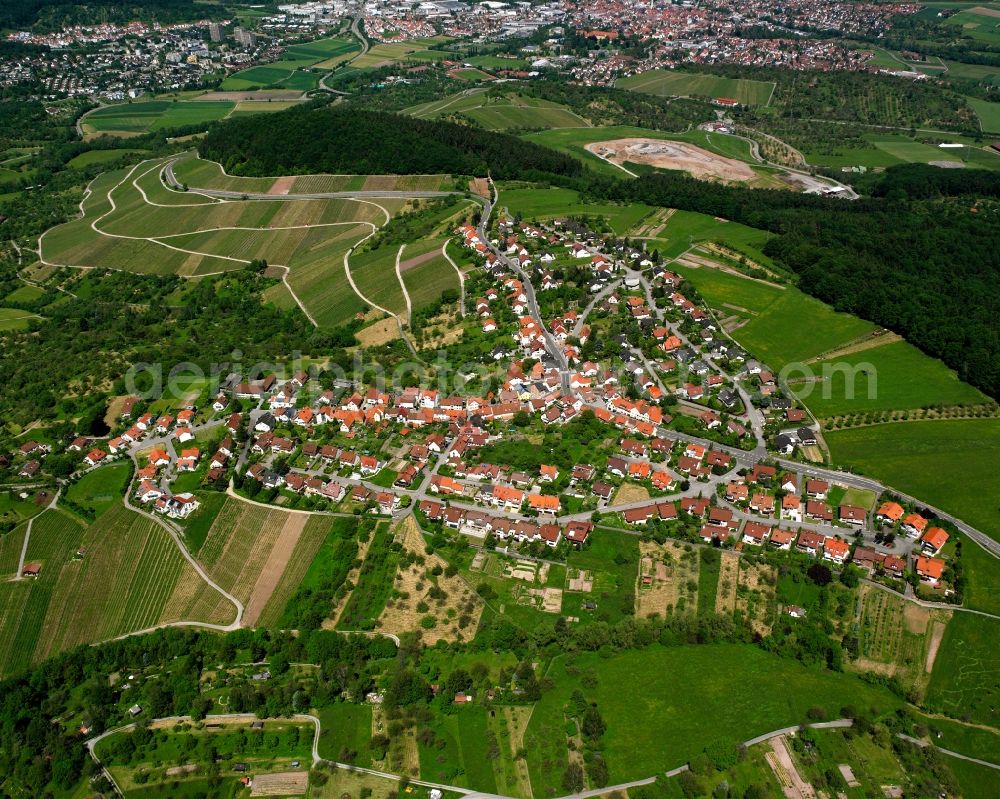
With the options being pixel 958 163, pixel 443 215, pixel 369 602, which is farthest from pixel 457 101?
pixel 369 602

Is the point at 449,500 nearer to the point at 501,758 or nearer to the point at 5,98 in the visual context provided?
the point at 501,758

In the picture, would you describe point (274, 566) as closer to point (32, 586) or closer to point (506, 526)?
point (506, 526)

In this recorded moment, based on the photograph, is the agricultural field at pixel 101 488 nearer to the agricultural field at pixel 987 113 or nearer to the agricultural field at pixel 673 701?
the agricultural field at pixel 673 701

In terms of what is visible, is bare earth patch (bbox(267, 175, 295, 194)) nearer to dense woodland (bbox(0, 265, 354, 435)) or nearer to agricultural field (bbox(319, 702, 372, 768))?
dense woodland (bbox(0, 265, 354, 435))

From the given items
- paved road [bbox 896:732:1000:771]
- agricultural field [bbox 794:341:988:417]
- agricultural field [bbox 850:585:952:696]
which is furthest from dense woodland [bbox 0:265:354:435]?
paved road [bbox 896:732:1000:771]

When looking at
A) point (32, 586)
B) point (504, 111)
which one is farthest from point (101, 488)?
point (504, 111)

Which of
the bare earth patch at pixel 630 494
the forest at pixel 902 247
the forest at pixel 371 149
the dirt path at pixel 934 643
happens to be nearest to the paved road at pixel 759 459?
the bare earth patch at pixel 630 494
